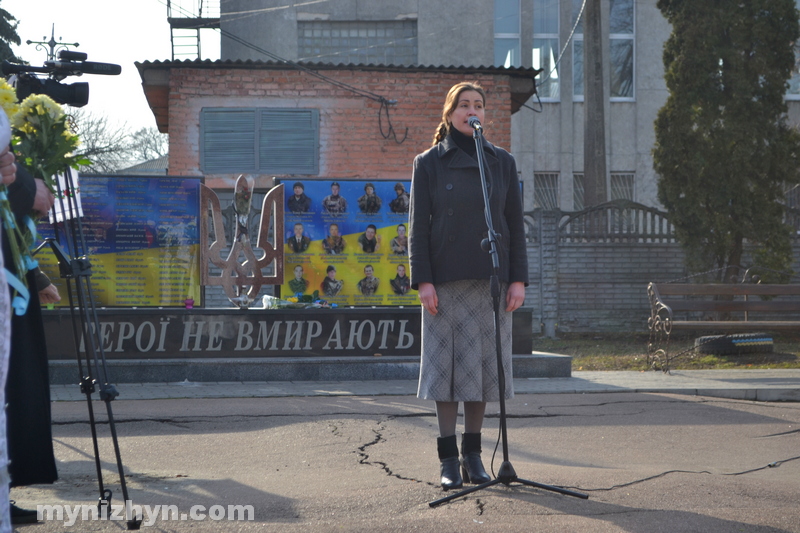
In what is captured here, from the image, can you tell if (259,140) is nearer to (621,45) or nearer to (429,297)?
(621,45)

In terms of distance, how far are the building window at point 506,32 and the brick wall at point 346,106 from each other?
7.99 m

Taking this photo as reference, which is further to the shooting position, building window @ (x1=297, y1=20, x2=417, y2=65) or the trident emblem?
building window @ (x1=297, y1=20, x2=417, y2=65)

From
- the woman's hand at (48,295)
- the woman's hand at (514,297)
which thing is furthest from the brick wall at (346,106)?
the woman's hand at (48,295)

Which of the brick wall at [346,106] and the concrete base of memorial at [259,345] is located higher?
the brick wall at [346,106]

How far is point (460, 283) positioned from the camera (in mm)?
4516

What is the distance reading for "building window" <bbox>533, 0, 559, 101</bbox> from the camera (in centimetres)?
2598

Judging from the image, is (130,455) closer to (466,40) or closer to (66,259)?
(66,259)

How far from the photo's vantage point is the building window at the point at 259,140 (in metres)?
18.1

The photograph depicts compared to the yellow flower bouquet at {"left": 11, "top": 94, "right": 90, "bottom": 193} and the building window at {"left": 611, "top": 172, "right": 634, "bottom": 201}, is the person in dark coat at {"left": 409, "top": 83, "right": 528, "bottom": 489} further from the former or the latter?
Answer: the building window at {"left": 611, "top": 172, "right": 634, "bottom": 201}

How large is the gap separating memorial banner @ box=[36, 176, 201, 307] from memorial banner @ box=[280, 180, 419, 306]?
1.26m

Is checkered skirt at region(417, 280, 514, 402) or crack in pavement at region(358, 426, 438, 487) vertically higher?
checkered skirt at region(417, 280, 514, 402)

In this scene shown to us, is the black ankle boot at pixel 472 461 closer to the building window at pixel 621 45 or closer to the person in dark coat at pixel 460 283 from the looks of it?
the person in dark coat at pixel 460 283

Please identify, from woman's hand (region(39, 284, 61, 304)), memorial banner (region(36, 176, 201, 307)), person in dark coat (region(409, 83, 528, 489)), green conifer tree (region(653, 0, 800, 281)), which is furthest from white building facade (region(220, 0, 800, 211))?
woman's hand (region(39, 284, 61, 304))

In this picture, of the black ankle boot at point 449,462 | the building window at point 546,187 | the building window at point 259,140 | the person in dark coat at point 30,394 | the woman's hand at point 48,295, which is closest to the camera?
the person in dark coat at point 30,394
